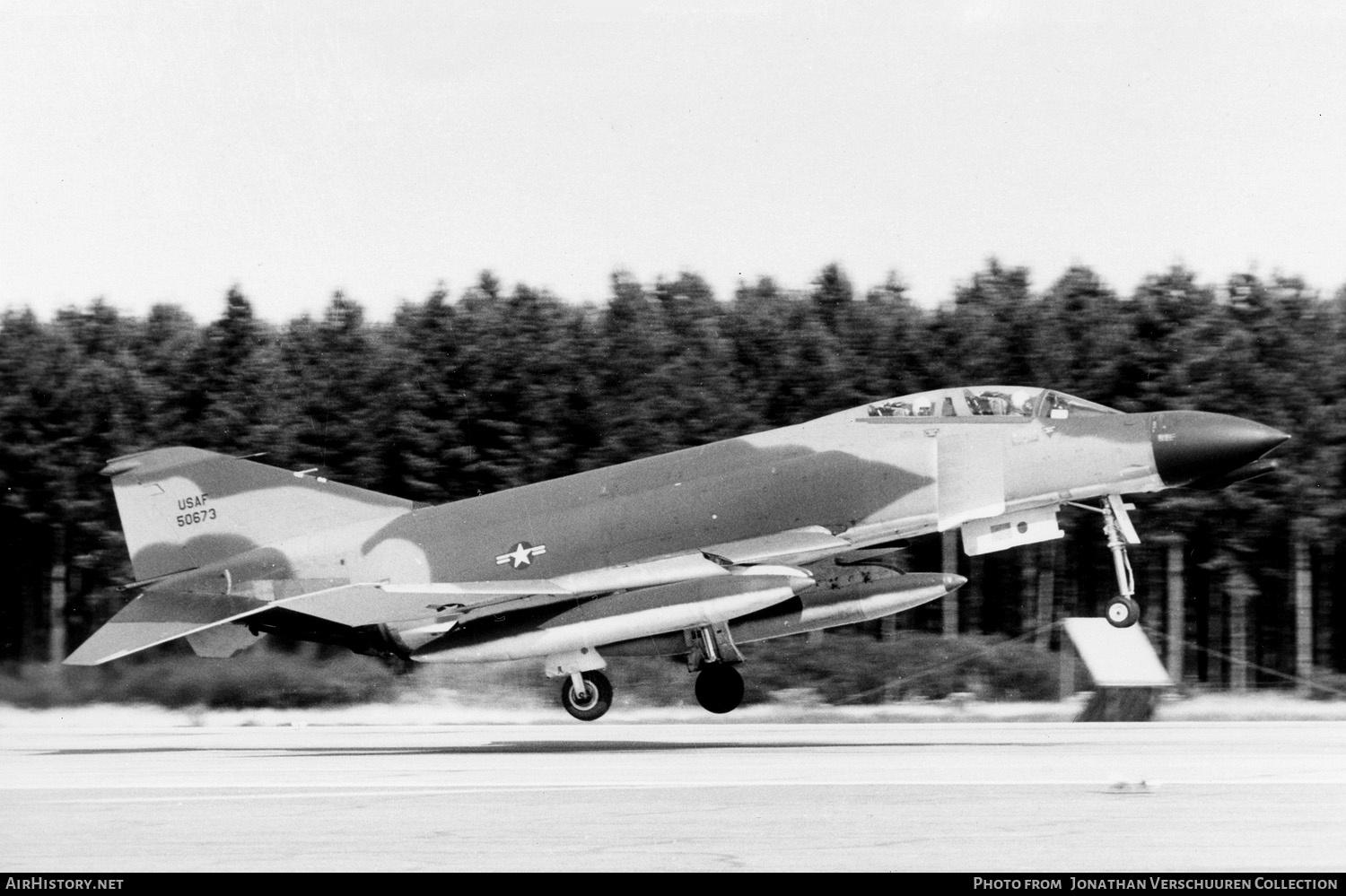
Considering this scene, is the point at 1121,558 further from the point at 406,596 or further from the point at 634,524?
the point at 406,596

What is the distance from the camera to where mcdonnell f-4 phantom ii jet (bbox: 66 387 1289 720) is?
53.5 feet

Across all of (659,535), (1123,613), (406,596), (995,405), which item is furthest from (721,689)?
(1123,613)

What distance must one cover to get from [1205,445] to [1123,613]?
189 centimetres

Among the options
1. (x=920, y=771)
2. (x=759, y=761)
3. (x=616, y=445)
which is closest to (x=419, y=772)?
(x=759, y=761)

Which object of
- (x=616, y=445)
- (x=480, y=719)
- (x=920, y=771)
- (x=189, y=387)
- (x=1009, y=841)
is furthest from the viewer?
(x=189, y=387)

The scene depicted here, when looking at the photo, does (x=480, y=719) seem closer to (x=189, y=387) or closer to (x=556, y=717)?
(x=556, y=717)

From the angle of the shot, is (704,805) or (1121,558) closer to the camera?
(704,805)

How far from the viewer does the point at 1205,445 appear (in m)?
15.8

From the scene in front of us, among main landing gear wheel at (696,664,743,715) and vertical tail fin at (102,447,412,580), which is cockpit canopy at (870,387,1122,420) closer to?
main landing gear wheel at (696,664,743,715)

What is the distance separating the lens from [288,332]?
30.8 metres

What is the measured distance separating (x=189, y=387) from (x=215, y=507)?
12.0 meters

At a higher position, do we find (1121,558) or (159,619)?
(1121,558)

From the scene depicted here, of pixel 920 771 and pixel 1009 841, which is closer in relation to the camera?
pixel 1009 841

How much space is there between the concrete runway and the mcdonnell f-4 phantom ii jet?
4.39 feet
